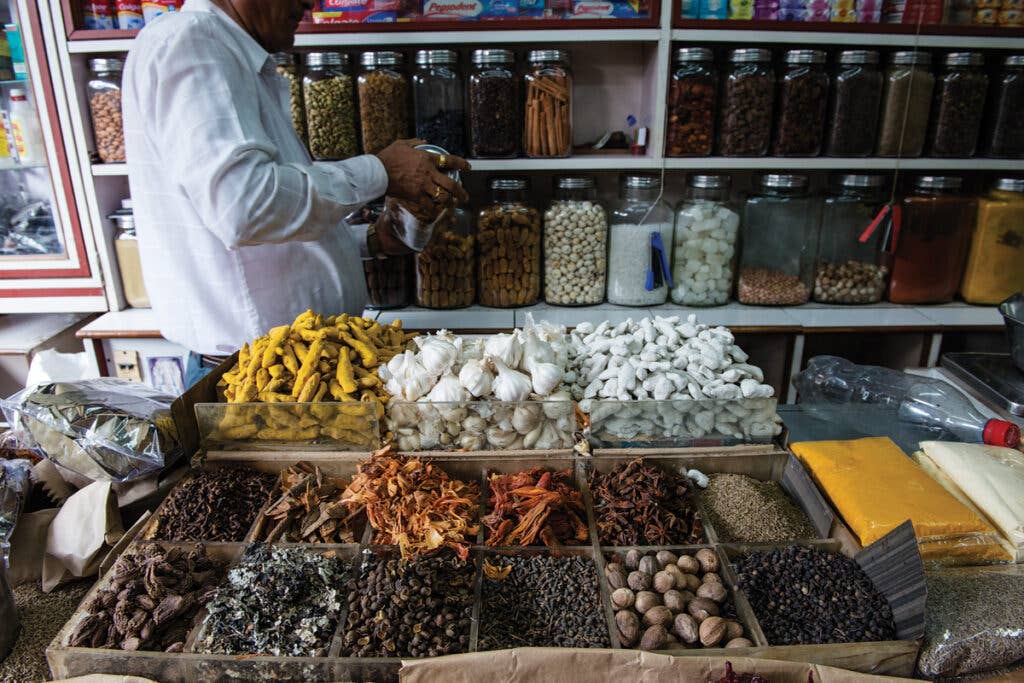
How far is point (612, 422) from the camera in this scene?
3.82 feet

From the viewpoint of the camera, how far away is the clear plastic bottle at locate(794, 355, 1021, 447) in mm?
1274

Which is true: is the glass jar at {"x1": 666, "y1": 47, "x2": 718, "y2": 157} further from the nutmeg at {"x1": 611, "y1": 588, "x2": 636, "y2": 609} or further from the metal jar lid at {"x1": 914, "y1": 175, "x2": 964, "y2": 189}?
the nutmeg at {"x1": 611, "y1": 588, "x2": 636, "y2": 609}

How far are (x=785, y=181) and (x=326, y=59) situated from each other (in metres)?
1.38

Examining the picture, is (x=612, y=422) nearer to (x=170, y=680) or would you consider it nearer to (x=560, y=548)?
(x=560, y=548)

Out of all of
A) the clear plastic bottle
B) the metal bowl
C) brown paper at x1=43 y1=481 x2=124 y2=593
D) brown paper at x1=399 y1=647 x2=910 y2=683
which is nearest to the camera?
brown paper at x1=399 y1=647 x2=910 y2=683

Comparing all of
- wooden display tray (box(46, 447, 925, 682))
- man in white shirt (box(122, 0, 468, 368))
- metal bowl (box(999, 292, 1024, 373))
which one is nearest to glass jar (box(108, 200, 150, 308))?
man in white shirt (box(122, 0, 468, 368))

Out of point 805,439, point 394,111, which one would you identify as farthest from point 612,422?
point 394,111

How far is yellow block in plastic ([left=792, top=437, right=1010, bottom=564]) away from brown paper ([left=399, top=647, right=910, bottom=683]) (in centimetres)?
25

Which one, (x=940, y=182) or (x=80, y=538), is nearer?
(x=80, y=538)

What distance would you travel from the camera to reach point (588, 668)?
0.76 m

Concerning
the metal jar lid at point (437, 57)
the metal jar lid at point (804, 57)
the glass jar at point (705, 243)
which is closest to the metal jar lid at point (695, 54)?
the metal jar lid at point (804, 57)

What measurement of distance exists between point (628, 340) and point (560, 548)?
1.62 ft

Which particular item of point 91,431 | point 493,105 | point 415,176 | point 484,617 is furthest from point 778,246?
point 91,431

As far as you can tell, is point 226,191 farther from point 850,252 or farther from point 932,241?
point 932,241
